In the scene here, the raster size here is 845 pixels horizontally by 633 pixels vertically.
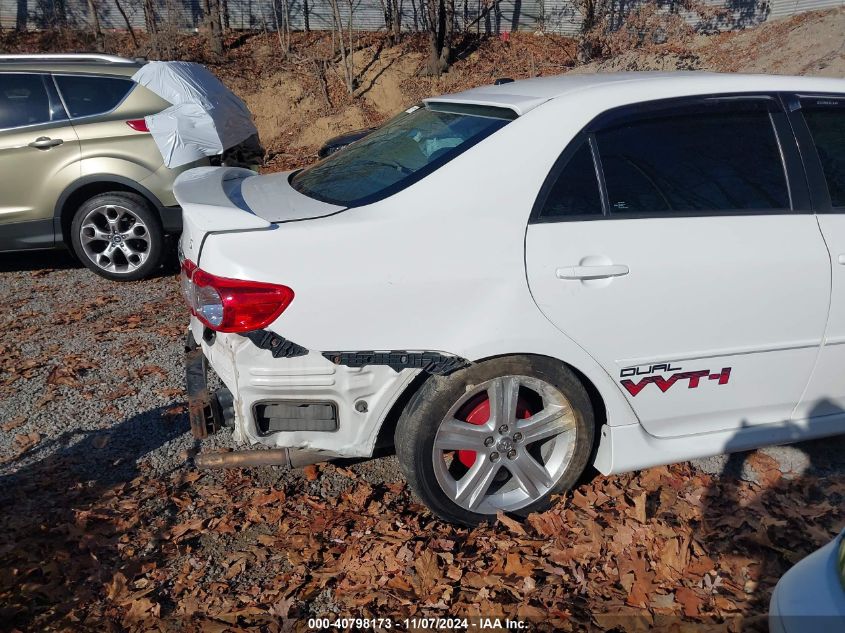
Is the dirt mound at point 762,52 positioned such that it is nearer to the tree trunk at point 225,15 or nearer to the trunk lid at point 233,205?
the tree trunk at point 225,15

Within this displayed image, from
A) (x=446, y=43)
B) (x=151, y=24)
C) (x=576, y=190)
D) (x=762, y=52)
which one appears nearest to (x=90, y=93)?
(x=576, y=190)

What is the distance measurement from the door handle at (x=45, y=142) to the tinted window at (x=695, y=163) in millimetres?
5145

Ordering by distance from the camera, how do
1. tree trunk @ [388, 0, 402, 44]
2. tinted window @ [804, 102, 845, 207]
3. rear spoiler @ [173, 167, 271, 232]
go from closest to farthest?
rear spoiler @ [173, 167, 271, 232] → tinted window @ [804, 102, 845, 207] → tree trunk @ [388, 0, 402, 44]

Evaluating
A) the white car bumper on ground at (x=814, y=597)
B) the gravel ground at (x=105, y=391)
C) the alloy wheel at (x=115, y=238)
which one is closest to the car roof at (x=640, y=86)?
the gravel ground at (x=105, y=391)

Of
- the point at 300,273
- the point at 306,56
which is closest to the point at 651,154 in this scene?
the point at 300,273

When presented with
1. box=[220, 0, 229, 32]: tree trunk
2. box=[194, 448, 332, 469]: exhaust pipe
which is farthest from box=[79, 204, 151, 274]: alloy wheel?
box=[220, 0, 229, 32]: tree trunk

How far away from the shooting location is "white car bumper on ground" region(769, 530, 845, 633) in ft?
5.66

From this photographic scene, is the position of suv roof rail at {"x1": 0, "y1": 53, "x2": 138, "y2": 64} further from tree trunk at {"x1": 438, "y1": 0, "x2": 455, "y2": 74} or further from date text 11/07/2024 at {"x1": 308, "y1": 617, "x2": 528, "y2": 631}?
tree trunk at {"x1": 438, "y1": 0, "x2": 455, "y2": 74}

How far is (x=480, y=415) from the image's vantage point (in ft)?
10.1

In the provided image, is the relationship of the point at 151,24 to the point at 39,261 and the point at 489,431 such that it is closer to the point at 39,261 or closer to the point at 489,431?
the point at 39,261

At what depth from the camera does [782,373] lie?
3.25 metres

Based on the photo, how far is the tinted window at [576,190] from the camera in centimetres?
293

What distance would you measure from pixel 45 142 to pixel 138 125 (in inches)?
31.2

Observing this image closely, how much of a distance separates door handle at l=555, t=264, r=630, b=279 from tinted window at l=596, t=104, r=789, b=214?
262 mm
